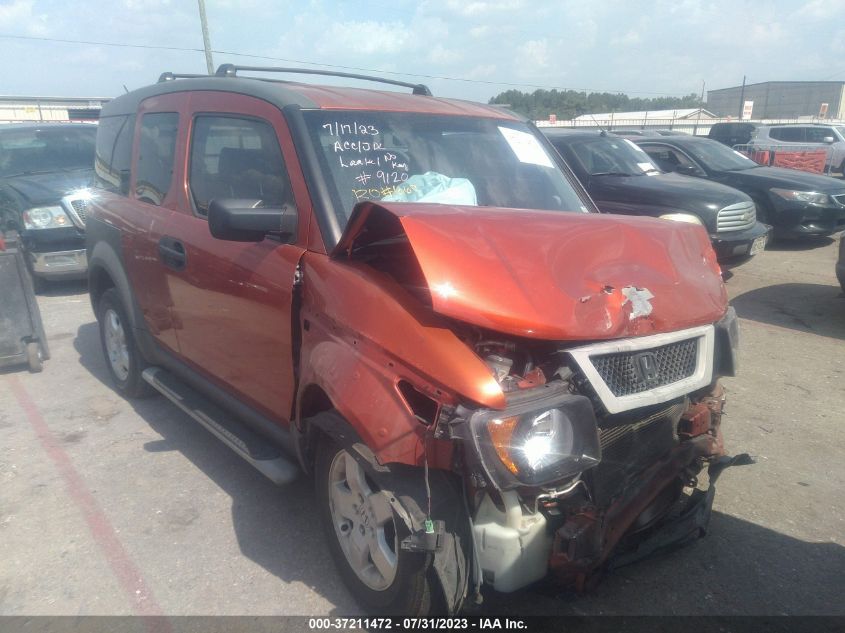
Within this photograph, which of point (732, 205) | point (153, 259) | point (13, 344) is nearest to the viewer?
point (153, 259)

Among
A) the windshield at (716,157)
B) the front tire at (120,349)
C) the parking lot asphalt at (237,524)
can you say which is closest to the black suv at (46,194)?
the front tire at (120,349)

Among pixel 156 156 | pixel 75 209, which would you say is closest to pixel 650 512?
pixel 156 156

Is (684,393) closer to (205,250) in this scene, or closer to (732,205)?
(205,250)

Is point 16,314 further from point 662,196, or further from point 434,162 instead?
point 662,196

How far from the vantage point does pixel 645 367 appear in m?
2.36

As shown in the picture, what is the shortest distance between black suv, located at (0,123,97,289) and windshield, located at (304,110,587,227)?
5.21m

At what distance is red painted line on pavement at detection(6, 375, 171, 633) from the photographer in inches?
113

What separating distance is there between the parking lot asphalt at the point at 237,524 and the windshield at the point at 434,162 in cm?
164

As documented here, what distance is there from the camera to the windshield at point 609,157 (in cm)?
894

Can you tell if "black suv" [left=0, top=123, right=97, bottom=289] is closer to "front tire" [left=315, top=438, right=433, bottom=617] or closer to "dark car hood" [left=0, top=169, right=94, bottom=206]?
"dark car hood" [left=0, top=169, right=94, bottom=206]

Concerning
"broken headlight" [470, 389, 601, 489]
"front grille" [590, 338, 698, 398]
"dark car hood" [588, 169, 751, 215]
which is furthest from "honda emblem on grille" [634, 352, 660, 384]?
"dark car hood" [588, 169, 751, 215]

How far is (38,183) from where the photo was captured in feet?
27.7

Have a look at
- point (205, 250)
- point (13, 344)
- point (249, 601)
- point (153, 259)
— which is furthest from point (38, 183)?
point (249, 601)

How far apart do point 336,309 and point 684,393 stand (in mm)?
1301
